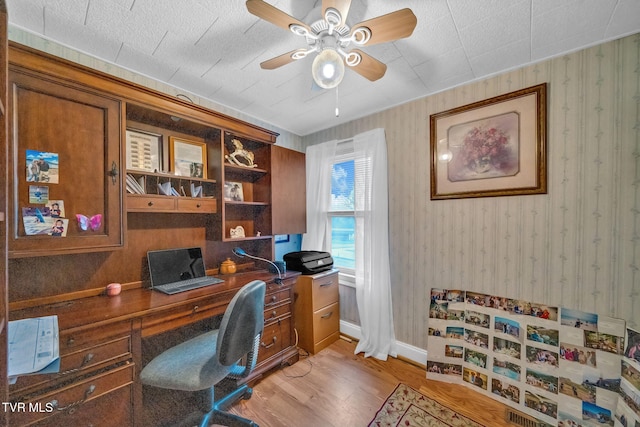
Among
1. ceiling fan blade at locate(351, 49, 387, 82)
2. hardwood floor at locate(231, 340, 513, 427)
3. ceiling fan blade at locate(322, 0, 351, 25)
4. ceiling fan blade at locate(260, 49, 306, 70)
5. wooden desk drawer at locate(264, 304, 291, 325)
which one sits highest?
ceiling fan blade at locate(322, 0, 351, 25)

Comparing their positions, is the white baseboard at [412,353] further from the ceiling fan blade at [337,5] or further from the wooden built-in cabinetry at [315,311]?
the ceiling fan blade at [337,5]

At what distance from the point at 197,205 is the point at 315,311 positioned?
146 centimetres

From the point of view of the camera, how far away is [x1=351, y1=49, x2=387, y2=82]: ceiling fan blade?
1258 mm

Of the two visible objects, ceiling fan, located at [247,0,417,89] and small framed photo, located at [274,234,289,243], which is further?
small framed photo, located at [274,234,289,243]

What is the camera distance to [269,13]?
100 cm

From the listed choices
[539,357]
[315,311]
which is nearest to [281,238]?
[315,311]

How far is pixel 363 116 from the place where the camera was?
2.52 metres

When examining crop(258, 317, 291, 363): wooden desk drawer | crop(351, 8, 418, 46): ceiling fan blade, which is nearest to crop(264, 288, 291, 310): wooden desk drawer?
crop(258, 317, 291, 363): wooden desk drawer

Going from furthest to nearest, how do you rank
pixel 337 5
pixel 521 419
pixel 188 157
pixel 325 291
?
pixel 325 291 → pixel 188 157 → pixel 521 419 → pixel 337 5

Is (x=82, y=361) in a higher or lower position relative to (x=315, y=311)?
higher

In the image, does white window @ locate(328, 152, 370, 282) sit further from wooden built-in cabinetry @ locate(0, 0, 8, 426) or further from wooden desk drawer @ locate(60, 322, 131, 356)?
wooden built-in cabinetry @ locate(0, 0, 8, 426)

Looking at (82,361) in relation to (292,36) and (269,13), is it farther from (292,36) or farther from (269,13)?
(292,36)

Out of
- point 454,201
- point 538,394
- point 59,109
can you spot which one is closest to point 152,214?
point 59,109

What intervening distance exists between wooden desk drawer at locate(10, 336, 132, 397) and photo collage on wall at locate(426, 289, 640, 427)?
213 cm
